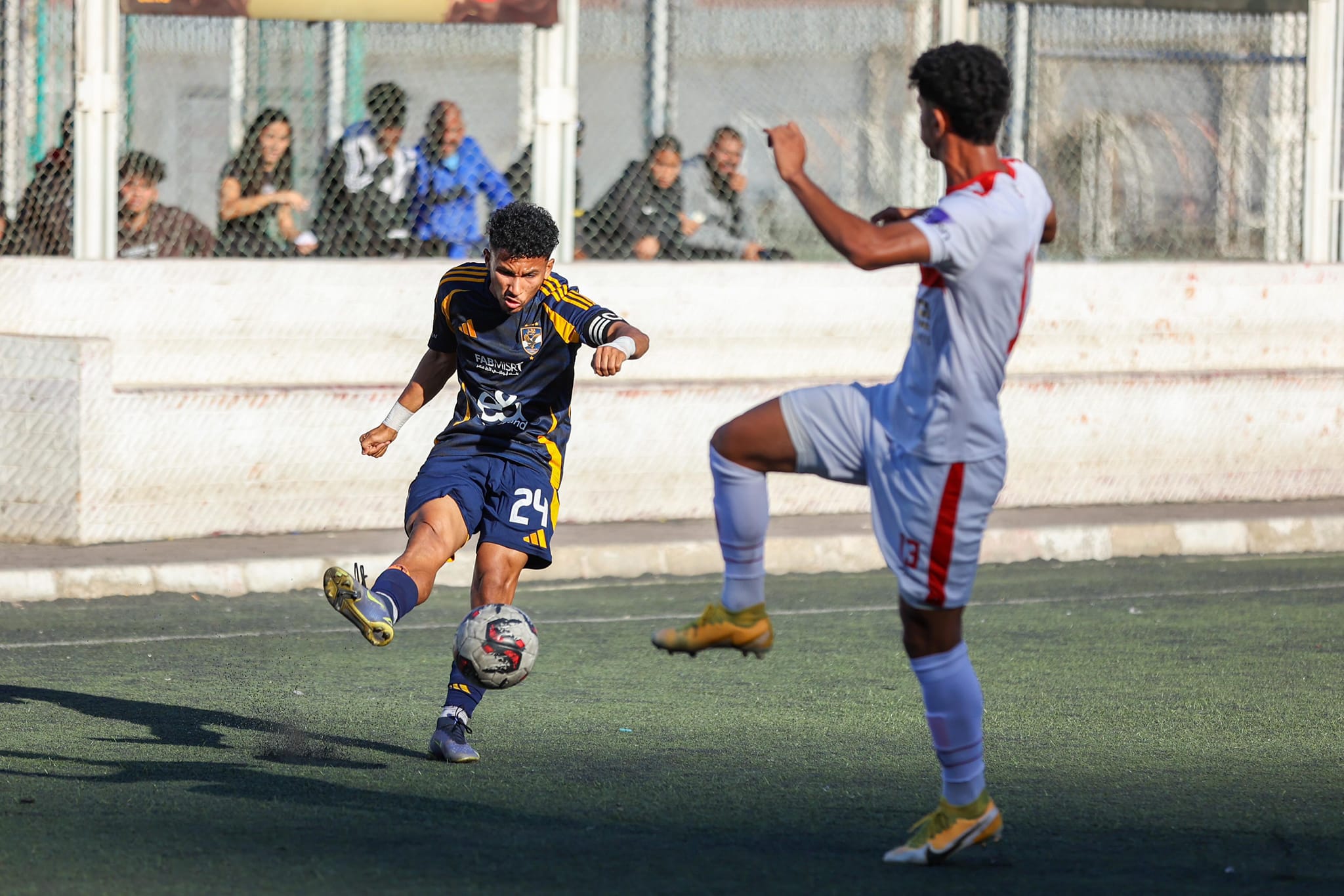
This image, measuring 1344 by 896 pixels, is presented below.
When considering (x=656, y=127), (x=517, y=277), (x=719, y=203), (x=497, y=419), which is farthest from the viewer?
(x=656, y=127)

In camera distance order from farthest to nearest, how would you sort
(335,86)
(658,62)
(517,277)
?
(658,62), (335,86), (517,277)

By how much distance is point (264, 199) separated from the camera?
1257 cm

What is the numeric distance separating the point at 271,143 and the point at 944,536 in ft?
27.9

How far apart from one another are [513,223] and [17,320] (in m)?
6.53

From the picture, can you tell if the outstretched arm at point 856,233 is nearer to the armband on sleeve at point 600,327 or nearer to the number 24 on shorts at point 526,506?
the armband on sleeve at point 600,327

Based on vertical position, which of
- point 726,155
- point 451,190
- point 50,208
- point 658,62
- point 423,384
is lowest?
point 423,384

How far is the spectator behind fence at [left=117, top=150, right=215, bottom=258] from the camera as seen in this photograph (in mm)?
12133

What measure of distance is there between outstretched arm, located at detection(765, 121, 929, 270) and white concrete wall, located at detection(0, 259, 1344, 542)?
6.79 m

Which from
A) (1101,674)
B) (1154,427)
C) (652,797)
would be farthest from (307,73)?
(652,797)

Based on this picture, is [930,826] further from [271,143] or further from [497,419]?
[271,143]

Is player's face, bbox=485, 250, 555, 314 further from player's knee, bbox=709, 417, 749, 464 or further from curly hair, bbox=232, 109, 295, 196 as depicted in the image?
curly hair, bbox=232, 109, 295, 196

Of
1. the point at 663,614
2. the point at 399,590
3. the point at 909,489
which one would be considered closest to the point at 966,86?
the point at 909,489

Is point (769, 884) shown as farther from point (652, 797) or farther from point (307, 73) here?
point (307, 73)

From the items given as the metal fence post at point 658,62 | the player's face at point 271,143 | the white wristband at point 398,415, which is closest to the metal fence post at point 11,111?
the player's face at point 271,143
